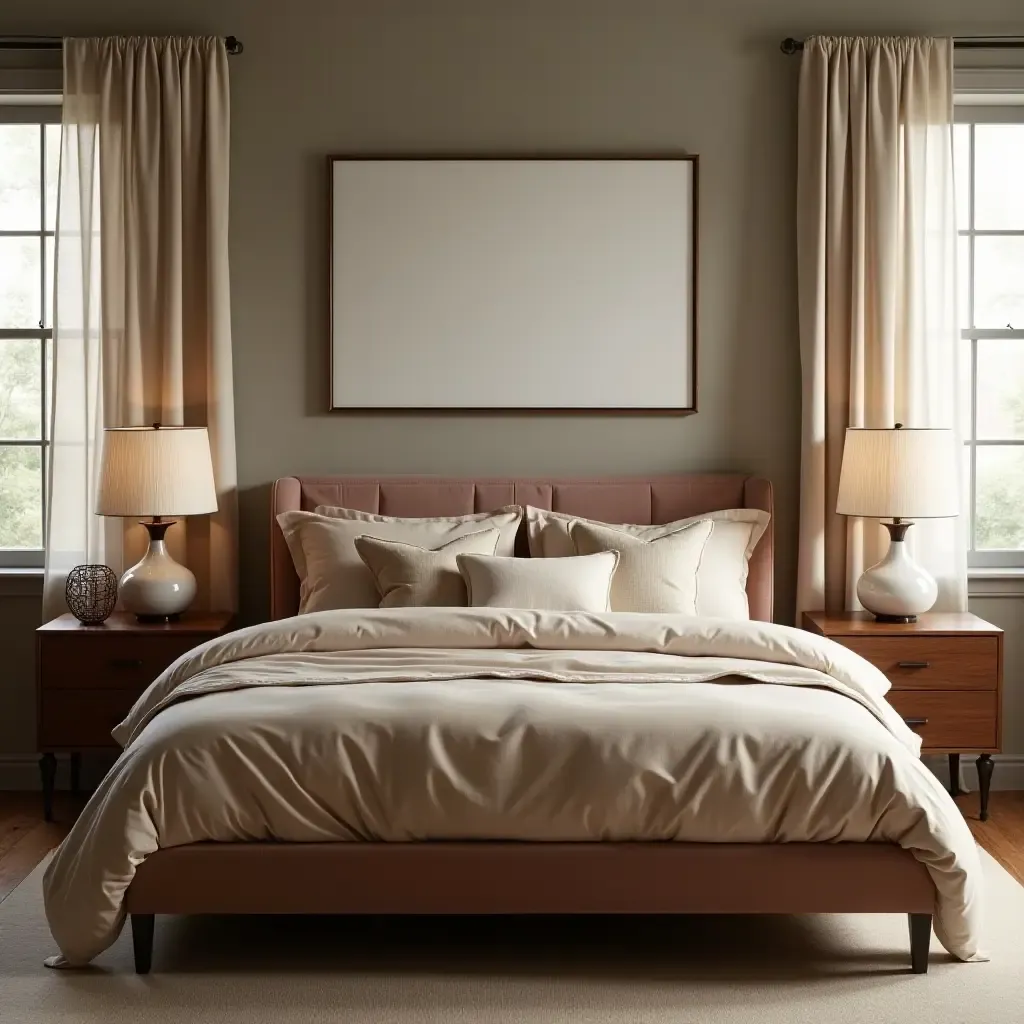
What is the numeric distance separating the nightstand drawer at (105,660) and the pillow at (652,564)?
4.65 ft

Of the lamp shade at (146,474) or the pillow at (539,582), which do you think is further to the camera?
the lamp shade at (146,474)

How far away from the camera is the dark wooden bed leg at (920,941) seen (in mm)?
2975

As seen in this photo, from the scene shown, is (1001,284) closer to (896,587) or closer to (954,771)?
(896,587)

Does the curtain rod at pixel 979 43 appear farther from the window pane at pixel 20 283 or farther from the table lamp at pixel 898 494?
the window pane at pixel 20 283

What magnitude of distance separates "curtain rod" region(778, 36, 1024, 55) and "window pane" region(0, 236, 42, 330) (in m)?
2.96

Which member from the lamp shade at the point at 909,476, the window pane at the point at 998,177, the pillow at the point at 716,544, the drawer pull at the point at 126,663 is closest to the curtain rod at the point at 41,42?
the pillow at the point at 716,544

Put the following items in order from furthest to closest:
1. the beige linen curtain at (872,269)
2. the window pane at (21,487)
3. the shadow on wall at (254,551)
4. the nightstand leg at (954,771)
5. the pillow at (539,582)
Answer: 1. the window pane at (21,487)
2. the shadow on wall at (254,551)
3. the beige linen curtain at (872,269)
4. the nightstand leg at (954,771)
5. the pillow at (539,582)

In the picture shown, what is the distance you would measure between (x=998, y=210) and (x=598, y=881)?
3.29m

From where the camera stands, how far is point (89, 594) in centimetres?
437

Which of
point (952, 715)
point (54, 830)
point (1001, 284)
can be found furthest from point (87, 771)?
point (1001, 284)

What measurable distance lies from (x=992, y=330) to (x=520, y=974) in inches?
126

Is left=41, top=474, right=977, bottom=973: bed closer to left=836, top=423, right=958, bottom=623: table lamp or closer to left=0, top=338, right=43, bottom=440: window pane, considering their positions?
left=836, top=423, right=958, bottom=623: table lamp

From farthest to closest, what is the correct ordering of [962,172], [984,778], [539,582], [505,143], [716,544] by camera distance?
1. [962,172]
2. [505,143]
3. [716,544]
4. [984,778]
5. [539,582]

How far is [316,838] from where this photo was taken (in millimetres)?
2916
